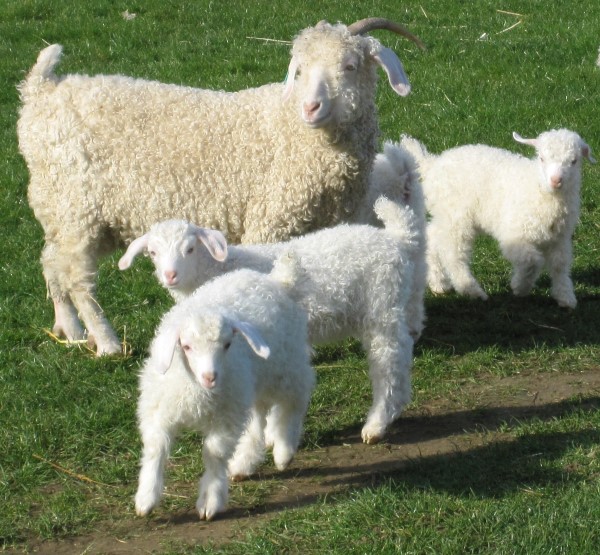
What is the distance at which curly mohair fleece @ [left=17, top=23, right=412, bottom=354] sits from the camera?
628 centimetres

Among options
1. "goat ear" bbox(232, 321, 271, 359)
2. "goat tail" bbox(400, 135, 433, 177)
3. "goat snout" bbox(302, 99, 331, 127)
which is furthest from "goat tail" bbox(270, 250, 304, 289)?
"goat tail" bbox(400, 135, 433, 177)

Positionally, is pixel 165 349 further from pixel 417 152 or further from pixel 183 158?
pixel 417 152

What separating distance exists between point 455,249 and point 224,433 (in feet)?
11.0

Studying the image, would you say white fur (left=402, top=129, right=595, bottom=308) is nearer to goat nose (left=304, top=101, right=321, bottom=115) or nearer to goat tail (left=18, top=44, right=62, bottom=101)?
goat nose (left=304, top=101, right=321, bottom=115)

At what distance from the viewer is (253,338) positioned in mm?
4258

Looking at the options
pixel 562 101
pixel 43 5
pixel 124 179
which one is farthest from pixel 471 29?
pixel 124 179

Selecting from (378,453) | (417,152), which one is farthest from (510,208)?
(378,453)

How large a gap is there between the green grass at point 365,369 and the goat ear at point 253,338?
0.77m

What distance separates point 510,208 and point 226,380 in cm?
337

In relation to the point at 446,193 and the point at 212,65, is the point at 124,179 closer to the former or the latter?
the point at 446,193

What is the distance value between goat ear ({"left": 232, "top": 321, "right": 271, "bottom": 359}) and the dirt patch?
2.63ft

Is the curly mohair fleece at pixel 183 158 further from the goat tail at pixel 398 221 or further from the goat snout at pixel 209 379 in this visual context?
the goat snout at pixel 209 379

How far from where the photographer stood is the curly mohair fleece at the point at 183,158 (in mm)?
6281

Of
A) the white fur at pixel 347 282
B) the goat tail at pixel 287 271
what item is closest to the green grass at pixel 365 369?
the white fur at pixel 347 282
